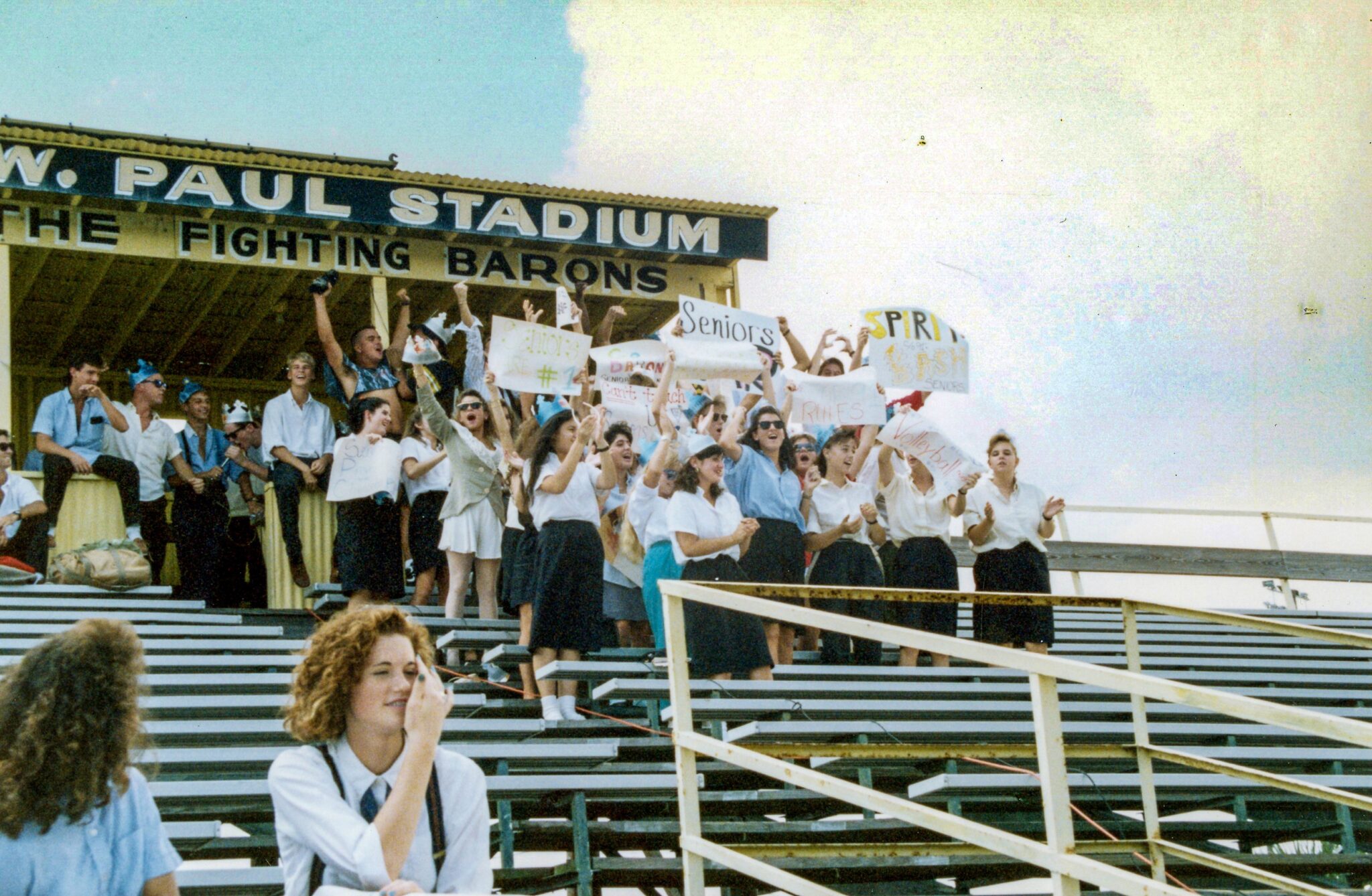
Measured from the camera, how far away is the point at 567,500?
24.5 feet

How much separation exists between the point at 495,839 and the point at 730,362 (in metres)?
3.86

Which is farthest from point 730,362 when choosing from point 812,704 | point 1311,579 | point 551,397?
point 1311,579

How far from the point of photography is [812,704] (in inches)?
270

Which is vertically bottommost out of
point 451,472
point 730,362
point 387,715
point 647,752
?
point 647,752

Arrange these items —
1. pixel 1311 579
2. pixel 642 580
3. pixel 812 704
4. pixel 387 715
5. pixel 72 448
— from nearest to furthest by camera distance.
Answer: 1. pixel 387 715
2. pixel 812 704
3. pixel 642 580
4. pixel 72 448
5. pixel 1311 579

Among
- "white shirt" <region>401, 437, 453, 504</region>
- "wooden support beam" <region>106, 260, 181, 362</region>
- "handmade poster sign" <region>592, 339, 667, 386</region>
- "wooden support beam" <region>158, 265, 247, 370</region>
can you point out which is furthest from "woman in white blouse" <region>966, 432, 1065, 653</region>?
"wooden support beam" <region>106, 260, 181, 362</region>

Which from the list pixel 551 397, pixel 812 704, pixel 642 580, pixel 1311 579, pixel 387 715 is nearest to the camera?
pixel 387 715

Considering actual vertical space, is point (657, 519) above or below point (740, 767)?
above

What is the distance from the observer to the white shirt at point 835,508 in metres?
8.62

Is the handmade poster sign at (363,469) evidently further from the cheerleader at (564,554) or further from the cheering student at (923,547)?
the cheering student at (923,547)

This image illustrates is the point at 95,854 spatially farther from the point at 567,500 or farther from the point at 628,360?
the point at 628,360

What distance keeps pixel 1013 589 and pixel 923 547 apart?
57 centimetres

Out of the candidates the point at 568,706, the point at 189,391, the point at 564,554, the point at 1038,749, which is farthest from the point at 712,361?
the point at 1038,749

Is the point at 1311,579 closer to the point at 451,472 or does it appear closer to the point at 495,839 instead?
the point at 451,472
